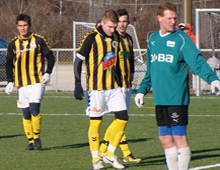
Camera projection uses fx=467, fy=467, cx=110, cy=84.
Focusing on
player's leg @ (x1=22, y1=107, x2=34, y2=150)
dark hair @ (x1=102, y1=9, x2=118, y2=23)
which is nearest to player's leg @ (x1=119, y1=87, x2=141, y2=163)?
dark hair @ (x1=102, y1=9, x2=118, y2=23)

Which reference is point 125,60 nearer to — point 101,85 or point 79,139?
point 101,85

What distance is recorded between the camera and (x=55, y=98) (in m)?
14.6

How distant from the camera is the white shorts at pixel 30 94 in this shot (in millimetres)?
7039

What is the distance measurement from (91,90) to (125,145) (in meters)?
0.96

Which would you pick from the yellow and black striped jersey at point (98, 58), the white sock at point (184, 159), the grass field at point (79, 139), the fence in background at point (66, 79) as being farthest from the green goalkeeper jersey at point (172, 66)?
the fence in background at point (66, 79)

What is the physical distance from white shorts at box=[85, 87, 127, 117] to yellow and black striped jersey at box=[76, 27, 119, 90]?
0.07 m

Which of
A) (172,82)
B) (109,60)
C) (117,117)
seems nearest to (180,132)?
(172,82)

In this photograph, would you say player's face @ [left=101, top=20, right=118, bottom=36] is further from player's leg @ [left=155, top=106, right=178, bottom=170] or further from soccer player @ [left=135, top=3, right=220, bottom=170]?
player's leg @ [left=155, top=106, right=178, bottom=170]

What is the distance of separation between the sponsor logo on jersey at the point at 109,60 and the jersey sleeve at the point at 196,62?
1440 millimetres

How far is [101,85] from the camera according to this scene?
5.79m

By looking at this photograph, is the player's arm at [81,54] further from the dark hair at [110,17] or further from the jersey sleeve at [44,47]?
the jersey sleeve at [44,47]

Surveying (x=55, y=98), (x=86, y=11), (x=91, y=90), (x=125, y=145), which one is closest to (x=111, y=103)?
(x=91, y=90)

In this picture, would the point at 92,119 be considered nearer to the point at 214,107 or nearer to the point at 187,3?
the point at 214,107

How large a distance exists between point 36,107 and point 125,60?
167cm
